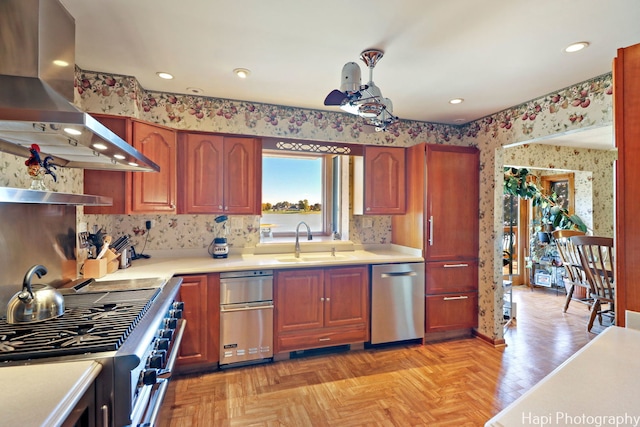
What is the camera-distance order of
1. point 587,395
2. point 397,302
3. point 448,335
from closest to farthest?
point 587,395
point 397,302
point 448,335

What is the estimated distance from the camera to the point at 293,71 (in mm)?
2369

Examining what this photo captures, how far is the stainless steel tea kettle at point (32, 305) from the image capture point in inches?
52.1

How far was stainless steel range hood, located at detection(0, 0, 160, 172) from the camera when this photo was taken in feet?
3.12

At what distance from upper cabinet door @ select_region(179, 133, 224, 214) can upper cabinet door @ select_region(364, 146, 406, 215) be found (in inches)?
60.6

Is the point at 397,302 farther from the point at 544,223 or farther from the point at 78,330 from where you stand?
the point at 544,223

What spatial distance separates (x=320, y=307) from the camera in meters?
2.85

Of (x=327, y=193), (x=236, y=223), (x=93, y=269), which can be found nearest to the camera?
(x=93, y=269)

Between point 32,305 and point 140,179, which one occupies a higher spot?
point 140,179

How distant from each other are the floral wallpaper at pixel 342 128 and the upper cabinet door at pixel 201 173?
0.85ft

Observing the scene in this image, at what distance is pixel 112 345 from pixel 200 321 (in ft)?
4.76

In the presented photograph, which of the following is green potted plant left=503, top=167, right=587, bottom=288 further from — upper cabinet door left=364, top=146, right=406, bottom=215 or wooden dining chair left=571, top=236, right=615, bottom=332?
upper cabinet door left=364, top=146, right=406, bottom=215

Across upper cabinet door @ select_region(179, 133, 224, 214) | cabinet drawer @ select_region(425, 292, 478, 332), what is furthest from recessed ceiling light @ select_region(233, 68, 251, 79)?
cabinet drawer @ select_region(425, 292, 478, 332)

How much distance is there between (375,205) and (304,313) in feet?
4.56

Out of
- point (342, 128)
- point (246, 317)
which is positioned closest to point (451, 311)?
point (246, 317)
